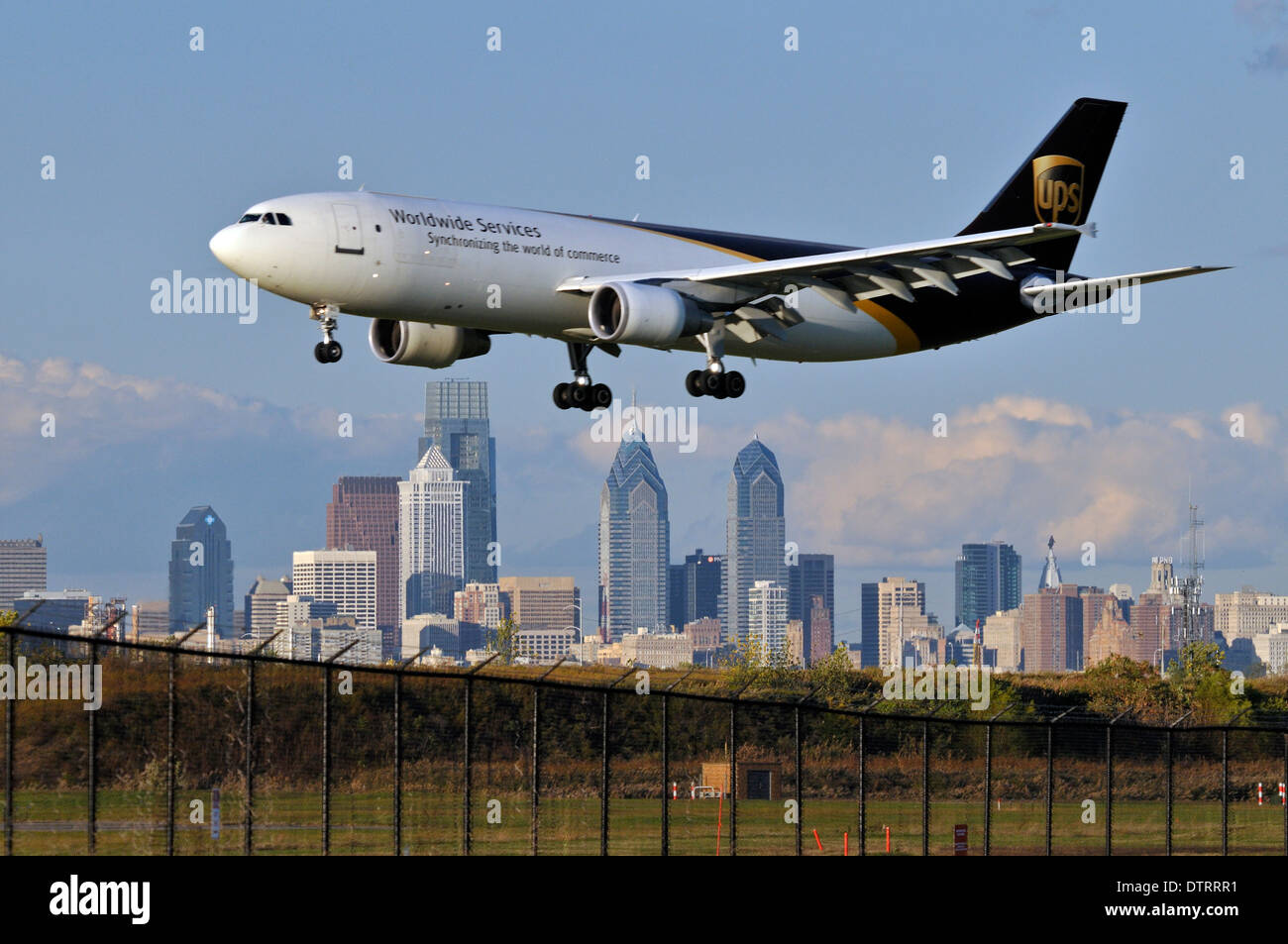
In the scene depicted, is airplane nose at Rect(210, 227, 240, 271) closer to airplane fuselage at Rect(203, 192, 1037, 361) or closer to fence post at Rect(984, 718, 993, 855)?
airplane fuselage at Rect(203, 192, 1037, 361)

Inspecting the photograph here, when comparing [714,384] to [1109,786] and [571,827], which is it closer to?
[571,827]

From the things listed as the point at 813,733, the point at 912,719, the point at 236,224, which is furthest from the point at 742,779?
the point at 236,224

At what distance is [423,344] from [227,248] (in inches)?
296

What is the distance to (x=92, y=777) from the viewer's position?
762 inches

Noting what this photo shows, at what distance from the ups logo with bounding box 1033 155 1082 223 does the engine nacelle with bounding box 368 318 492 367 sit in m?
19.4

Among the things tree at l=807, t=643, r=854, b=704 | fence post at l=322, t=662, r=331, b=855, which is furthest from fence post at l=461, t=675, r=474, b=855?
tree at l=807, t=643, r=854, b=704

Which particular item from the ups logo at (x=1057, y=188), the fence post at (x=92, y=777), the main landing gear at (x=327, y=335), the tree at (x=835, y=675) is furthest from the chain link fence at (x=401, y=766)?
the tree at (x=835, y=675)

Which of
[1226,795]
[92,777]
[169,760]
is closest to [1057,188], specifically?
[1226,795]

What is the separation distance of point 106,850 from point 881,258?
27.9 metres

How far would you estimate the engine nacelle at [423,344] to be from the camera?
46844 millimetres
